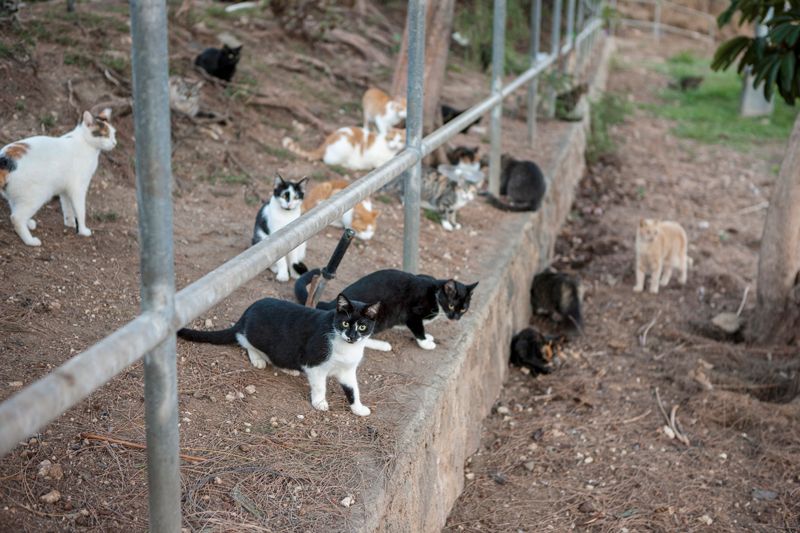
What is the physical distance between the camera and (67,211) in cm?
440

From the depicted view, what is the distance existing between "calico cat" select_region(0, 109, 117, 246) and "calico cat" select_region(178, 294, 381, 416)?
3.66 feet

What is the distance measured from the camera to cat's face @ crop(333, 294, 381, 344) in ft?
10.3

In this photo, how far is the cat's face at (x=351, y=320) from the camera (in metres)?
3.14

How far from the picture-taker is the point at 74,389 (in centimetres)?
163

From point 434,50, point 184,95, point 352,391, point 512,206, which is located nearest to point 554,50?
point 434,50

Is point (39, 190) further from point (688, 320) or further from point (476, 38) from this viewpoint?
point (476, 38)

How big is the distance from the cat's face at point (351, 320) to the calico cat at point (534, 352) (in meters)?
2.37

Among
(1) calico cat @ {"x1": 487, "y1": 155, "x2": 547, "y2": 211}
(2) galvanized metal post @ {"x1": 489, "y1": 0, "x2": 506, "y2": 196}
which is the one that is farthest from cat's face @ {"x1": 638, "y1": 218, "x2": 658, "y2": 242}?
(2) galvanized metal post @ {"x1": 489, "y1": 0, "x2": 506, "y2": 196}

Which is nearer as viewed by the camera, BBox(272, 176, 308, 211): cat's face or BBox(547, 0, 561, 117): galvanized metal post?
BBox(272, 176, 308, 211): cat's face

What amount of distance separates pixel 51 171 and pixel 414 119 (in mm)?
1777

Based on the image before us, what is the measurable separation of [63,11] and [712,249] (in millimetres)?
→ 6381

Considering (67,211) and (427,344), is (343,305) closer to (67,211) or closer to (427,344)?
→ (427,344)

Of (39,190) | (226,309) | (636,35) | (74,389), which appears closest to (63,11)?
(39,190)

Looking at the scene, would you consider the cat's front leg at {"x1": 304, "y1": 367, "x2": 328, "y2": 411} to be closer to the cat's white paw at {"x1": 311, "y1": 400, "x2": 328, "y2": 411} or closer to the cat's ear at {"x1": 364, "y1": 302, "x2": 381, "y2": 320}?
the cat's white paw at {"x1": 311, "y1": 400, "x2": 328, "y2": 411}
